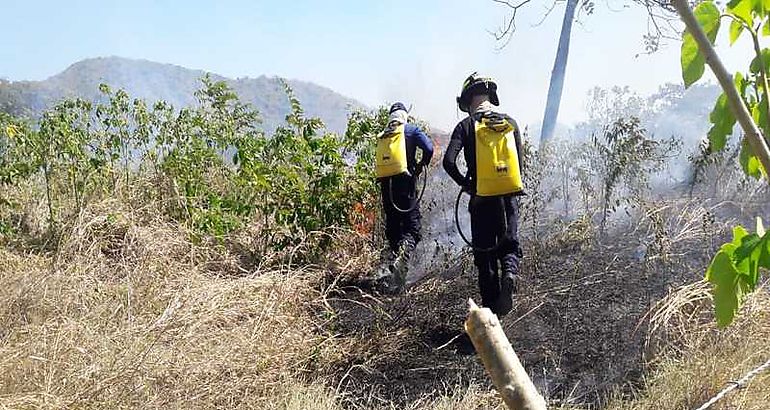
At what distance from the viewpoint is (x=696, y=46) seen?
1.14 metres

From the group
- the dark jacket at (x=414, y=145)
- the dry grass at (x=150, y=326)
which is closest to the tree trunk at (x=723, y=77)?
the dry grass at (x=150, y=326)

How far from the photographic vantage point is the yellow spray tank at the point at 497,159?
4.48m

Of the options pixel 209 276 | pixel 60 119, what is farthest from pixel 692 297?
pixel 60 119

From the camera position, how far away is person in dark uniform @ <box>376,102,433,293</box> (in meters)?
5.88

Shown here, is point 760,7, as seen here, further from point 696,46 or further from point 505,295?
point 505,295

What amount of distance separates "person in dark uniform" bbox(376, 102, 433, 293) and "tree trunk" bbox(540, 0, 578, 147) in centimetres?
414

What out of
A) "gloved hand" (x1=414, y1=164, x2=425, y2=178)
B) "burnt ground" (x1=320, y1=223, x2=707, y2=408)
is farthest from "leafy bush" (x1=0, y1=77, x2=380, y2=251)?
"burnt ground" (x1=320, y1=223, x2=707, y2=408)

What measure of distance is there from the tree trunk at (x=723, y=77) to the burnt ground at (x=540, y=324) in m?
2.76

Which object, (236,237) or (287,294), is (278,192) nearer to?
(236,237)

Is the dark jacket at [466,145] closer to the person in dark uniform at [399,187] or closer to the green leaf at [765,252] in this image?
the person in dark uniform at [399,187]

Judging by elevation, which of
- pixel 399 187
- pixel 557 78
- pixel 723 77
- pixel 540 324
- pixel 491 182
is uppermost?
pixel 557 78

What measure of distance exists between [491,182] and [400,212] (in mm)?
1691

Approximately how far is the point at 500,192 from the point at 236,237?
272 centimetres

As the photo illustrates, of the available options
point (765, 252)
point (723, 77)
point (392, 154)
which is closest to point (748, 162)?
point (765, 252)
